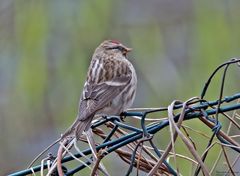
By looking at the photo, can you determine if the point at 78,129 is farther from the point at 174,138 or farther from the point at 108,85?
the point at 108,85

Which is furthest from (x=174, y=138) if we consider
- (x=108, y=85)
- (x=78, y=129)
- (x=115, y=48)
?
(x=115, y=48)

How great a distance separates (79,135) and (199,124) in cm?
124

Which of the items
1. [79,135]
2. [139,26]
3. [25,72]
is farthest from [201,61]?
[79,135]

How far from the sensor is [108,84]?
137 inches

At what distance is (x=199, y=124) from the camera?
360 cm

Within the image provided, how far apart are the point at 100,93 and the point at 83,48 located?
1392mm

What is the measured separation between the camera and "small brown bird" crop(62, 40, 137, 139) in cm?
321

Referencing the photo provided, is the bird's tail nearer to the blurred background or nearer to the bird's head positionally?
the bird's head

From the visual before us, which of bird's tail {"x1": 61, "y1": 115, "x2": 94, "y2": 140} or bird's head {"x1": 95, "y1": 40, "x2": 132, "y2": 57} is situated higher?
bird's head {"x1": 95, "y1": 40, "x2": 132, "y2": 57}

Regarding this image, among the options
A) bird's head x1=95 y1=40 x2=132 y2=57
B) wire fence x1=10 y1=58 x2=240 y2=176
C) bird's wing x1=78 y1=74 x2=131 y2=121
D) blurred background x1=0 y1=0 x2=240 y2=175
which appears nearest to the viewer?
wire fence x1=10 y1=58 x2=240 y2=176

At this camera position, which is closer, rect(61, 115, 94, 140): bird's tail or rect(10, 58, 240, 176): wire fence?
rect(10, 58, 240, 176): wire fence

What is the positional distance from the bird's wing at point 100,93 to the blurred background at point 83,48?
92cm

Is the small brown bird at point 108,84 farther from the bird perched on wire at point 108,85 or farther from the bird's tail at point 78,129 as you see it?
the bird's tail at point 78,129

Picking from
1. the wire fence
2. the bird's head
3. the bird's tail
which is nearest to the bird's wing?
the bird's head
